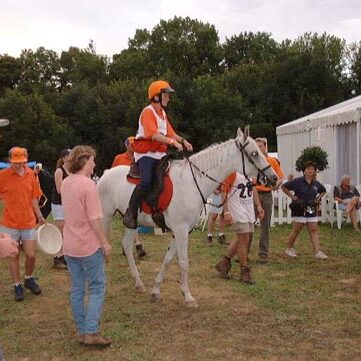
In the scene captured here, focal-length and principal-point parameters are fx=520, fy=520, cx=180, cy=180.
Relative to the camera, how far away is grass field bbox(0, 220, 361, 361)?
477cm

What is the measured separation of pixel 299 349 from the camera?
188 inches

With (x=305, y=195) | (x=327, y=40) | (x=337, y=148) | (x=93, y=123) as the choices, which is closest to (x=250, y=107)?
(x=93, y=123)

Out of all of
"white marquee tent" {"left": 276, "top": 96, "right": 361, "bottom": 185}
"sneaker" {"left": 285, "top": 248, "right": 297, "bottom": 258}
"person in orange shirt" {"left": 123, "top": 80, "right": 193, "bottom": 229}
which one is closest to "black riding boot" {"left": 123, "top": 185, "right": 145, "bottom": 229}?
"person in orange shirt" {"left": 123, "top": 80, "right": 193, "bottom": 229}

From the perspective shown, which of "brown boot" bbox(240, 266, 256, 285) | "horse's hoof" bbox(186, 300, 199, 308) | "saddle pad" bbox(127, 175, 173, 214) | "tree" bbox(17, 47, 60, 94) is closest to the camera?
"horse's hoof" bbox(186, 300, 199, 308)

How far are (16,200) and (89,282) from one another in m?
2.15

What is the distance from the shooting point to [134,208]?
6496mm

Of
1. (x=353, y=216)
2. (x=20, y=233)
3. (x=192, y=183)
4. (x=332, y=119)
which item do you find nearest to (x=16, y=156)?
(x=20, y=233)

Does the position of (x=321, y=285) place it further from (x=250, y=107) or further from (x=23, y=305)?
(x=250, y=107)

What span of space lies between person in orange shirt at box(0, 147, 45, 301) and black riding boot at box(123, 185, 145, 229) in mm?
1197

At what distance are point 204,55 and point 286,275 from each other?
47.2 m

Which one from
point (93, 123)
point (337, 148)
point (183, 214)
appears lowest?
point (183, 214)

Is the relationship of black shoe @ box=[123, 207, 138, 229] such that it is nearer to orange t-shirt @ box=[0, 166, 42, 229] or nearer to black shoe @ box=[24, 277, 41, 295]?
orange t-shirt @ box=[0, 166, 42, 229]

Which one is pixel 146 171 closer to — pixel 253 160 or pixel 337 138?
pixel 253 160

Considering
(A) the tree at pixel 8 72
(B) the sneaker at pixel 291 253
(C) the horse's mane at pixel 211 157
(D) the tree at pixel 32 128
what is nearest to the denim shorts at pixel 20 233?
(C) the horse's mane at pixel 211 157
